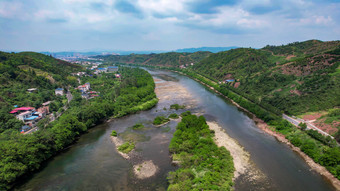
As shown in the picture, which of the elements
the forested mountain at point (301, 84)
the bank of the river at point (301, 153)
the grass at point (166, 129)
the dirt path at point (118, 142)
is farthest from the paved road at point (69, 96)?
the forested mountain at point (301, 84)

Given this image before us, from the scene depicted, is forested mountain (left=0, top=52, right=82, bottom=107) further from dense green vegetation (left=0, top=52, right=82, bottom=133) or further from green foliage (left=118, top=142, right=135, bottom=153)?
green foliage (left=118, top=142, right=135, bottom=153)

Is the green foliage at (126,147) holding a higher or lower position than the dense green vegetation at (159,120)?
lower

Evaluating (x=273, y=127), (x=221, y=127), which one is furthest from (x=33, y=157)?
(x=273, y=127)

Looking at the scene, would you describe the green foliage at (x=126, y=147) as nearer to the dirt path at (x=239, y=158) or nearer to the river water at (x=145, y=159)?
the river water at (x=145, y=159)

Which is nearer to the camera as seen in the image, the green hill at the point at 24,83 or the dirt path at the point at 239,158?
the dirt path at the point at 239,158

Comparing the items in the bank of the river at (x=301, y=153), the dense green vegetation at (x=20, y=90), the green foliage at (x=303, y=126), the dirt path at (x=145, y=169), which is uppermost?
the dense green vegetation at (x=20, y=90)

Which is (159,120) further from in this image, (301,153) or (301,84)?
(301,84)

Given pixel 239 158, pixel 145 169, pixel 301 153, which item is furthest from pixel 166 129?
pixel 301 153
